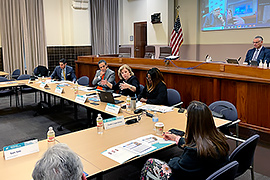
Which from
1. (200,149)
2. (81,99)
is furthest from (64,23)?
(200,149)

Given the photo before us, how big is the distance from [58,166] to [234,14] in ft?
26.2

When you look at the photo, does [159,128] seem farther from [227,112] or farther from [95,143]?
[227,112]

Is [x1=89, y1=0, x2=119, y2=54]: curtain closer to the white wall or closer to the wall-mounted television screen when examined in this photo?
the white wall

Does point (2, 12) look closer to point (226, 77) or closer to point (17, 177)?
point (226, 77)

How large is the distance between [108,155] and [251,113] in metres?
3.00

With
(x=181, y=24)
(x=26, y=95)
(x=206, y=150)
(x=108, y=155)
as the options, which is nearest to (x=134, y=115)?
(x=108, y=155)

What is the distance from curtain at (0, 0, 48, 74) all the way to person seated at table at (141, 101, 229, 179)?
27.5 feet

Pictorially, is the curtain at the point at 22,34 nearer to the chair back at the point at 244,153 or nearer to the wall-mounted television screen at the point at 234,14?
the wall-mounted television screen at the point at 234,14

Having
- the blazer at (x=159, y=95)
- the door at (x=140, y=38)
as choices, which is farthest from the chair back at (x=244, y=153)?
the door at (x=140, y=38)

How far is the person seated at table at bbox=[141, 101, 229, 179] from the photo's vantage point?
1759mm

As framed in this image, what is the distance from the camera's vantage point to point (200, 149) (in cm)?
175

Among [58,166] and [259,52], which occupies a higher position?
[259,52]

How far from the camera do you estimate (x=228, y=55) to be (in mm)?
8375

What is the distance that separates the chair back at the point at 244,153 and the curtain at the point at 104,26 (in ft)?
30.2
